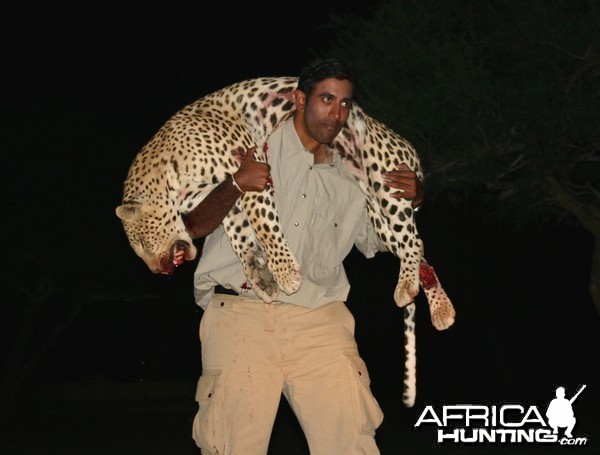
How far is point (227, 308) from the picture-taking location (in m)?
4.09

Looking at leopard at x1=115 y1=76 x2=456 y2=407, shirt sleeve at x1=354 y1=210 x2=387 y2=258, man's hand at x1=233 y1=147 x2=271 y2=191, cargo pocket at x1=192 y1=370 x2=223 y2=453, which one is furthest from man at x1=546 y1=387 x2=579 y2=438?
man's hand at x1=233 y1=147 x2=271 y2=191

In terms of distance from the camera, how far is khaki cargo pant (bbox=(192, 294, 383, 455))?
13.0ft

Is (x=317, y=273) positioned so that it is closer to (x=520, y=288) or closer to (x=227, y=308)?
(x=227, y=308)

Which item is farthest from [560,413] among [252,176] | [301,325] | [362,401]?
[252,176]

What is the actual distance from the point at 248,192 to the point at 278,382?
2.11 ft

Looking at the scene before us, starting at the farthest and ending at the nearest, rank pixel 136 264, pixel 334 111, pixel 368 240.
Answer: pixel 136 264 → pixel 368 240 → pixel 334 111

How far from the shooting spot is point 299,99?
3973 millimetres

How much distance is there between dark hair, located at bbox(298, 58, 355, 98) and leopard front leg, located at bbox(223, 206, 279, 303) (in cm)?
49

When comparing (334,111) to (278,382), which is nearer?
(334,111)

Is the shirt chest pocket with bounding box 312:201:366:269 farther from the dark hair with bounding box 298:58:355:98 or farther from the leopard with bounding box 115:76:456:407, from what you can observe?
the dark hair with bounding box 298:58:355:98

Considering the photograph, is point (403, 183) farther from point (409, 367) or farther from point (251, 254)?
point (409, 367)

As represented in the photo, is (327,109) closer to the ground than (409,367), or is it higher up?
higher up

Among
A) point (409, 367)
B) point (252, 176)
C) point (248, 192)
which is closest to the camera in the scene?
point (252, 176)

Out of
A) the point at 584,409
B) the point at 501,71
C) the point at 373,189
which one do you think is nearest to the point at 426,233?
the point at 584,409
